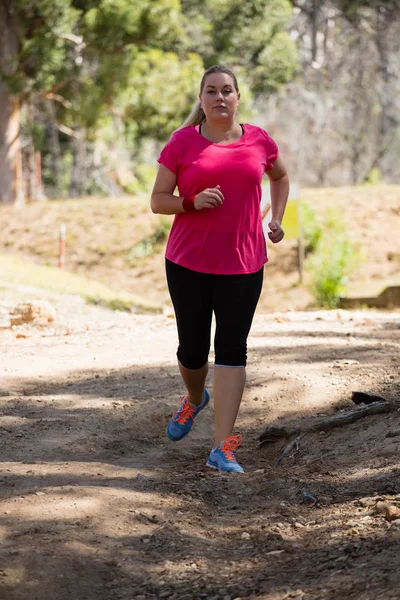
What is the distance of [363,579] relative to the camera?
9.37 feet

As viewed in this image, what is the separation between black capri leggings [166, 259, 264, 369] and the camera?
4.29 metres

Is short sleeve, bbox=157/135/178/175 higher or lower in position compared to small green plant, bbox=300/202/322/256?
higher

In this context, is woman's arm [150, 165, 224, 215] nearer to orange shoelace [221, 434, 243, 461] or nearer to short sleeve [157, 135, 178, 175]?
short sleeve [157, 135, 178, 175]

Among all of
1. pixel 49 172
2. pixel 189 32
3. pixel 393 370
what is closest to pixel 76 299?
pixel 393 370

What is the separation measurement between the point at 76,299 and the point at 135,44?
11753 millimetres

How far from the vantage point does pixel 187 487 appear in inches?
159

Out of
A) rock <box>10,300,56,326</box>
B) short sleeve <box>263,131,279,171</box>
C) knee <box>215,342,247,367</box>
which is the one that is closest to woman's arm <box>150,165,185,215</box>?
short sleeve <box>263,131,279,171</box>

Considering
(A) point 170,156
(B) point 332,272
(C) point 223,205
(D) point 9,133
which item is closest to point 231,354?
(C) point 223,205

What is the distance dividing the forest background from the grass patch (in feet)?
25.0

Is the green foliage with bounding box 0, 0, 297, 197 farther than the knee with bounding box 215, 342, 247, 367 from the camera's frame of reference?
Result: Yes

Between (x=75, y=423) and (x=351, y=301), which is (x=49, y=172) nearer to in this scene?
(x=351, y=301)

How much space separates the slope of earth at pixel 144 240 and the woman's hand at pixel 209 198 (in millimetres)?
13596

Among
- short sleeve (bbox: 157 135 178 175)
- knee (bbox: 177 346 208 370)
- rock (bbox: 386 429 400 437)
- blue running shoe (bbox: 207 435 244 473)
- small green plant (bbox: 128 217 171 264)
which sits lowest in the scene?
small green plant (bbox: 128 217 171 264)

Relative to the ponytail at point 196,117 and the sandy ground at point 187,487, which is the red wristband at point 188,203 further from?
the sandy ground at point 187,487
